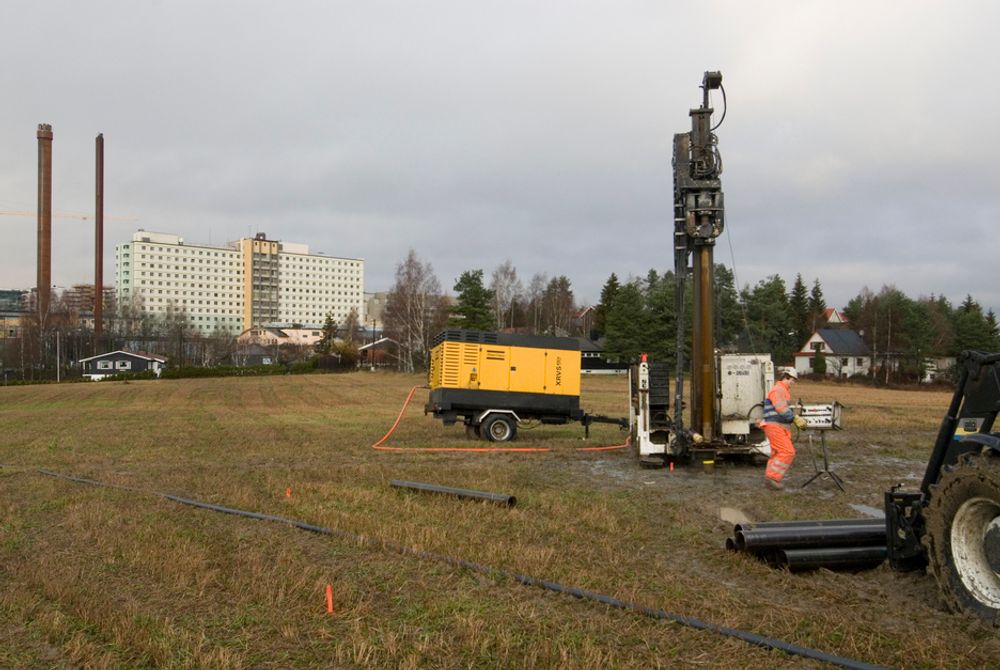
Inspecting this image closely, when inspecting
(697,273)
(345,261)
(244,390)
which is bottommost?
(244,390)

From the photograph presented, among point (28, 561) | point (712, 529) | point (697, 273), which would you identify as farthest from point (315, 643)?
point (697, 273)

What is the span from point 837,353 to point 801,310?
56.5 ft

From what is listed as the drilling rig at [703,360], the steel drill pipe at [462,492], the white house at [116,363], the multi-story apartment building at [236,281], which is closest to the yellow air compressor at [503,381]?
the drilling rig at [703,360]

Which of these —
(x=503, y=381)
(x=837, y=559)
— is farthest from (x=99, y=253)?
(x=837, y=559)

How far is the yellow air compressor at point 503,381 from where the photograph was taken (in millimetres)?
18516

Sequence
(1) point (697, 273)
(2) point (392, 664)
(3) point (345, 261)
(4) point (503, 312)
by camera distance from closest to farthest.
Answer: (2) point (392, 664) < (1) point (697, 273) < (4) point (503, 312) < (3) point (345, 261)

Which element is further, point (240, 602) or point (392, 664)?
point (240, 602)

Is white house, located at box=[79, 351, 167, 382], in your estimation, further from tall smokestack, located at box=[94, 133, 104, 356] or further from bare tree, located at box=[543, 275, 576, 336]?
bare tree, located at box=[543, 275, 576, 336]

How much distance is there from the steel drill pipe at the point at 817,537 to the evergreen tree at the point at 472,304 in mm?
61602

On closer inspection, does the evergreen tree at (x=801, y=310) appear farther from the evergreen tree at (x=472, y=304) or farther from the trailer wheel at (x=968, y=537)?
the trailer wheel at (x=968, y=537)

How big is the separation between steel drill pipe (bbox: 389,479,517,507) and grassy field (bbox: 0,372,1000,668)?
211 mm

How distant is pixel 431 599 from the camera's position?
224 inches

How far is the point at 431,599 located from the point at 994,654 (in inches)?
140

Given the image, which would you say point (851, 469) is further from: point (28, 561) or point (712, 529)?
point (28, 561)
